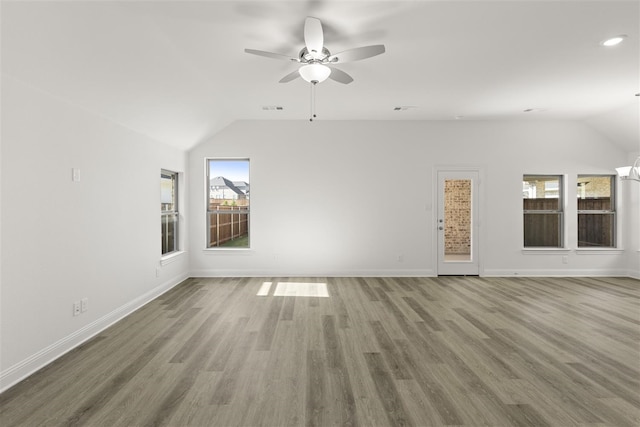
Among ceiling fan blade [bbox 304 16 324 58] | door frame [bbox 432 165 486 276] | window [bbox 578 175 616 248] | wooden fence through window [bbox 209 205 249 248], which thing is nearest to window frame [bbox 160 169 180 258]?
wooden fence through window [bbox 209 205 249 248]

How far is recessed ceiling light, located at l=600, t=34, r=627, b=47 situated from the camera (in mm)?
2934

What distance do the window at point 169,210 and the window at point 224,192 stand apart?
1.94ft

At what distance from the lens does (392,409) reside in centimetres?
205

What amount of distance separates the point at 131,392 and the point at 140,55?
114 inches

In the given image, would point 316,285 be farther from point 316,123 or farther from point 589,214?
point 589,214

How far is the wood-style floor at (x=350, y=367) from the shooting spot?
2.02 metres

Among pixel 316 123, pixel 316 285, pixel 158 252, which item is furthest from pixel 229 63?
pixel 316 285

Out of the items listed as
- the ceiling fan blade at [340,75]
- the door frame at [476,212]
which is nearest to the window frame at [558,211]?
the door frame at [476,212]

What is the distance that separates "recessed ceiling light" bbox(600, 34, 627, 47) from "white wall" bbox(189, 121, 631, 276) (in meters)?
2.88

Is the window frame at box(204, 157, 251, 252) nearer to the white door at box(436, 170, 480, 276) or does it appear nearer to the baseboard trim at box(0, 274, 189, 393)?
the baseboard trim at box(0, 274, 189, 393)

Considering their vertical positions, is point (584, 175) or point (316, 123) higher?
point (316, 123)

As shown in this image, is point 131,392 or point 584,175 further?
point 584,175

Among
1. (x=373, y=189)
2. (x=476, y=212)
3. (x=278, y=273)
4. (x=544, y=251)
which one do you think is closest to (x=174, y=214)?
(x=278, y=273)

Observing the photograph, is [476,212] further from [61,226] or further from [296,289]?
[61,226]
